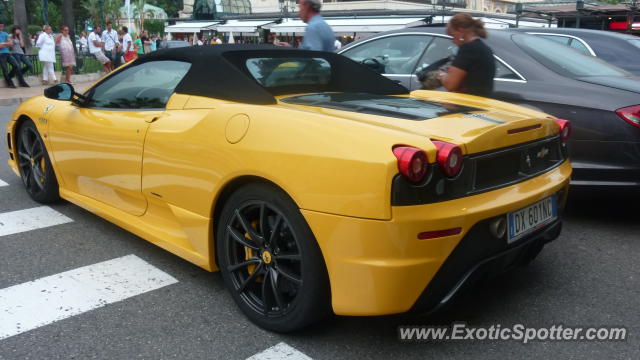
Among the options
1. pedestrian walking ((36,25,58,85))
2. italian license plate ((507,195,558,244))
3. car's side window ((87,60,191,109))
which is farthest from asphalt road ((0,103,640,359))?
pedestrian walking ((36,25,58,85))

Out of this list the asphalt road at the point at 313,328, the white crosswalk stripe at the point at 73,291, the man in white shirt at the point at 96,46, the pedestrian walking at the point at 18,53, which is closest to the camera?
the asphalt road at the point at 313,328

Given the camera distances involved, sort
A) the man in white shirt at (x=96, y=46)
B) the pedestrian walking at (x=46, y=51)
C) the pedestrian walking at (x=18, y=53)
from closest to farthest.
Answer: the pedestrian walking at (x=18, y=53)
the pedestrian walking at (x=46, y=51)
the man in white shirt at (x=96, y=46)

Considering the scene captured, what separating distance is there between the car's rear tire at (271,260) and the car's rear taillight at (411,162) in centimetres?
51

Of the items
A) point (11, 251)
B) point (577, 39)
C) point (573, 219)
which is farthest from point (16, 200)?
point (577, 39)

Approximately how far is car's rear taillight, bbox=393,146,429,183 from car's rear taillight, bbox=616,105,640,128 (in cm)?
241

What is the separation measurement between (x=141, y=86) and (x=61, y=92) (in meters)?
0.86

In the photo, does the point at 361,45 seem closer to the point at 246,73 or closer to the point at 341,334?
the point at 246,73

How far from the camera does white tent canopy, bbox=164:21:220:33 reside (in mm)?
46375

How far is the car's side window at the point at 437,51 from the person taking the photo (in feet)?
16.9

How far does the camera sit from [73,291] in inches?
128

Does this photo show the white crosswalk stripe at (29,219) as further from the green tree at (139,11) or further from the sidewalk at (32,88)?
the green tree at (139,11)

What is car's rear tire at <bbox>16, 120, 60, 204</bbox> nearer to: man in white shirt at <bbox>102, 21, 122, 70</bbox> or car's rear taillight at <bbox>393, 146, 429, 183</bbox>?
car's rear taillight at <bbox>393, 146, 429, 183</bbox>

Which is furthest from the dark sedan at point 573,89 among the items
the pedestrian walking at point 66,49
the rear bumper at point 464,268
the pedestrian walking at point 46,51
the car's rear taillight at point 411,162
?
the pedestrian walking at point 66,49

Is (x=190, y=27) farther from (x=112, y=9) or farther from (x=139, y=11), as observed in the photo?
(x=139, y=11)
